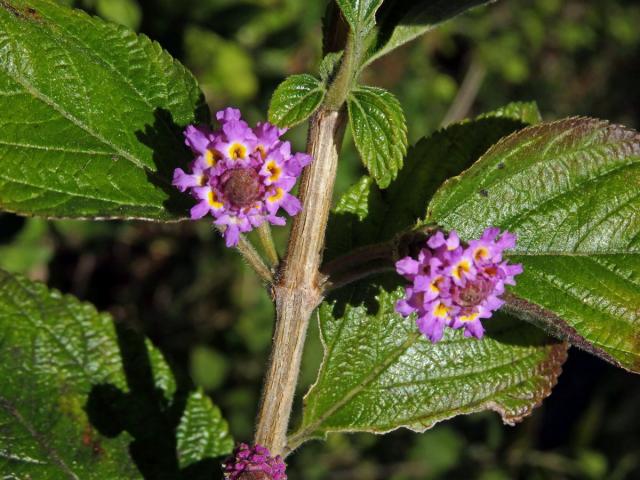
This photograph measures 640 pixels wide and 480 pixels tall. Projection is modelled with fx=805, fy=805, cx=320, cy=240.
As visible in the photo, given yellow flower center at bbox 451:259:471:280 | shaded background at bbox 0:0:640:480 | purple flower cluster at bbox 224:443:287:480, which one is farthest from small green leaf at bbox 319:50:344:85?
shaded background at bbox 0:0:640:480

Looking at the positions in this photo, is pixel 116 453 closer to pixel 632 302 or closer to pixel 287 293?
pixel 287 293

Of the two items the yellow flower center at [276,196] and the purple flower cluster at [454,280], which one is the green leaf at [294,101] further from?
the purple flower cluster at [454,280]

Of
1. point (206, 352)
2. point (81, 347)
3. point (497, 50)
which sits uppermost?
point (497, 50)

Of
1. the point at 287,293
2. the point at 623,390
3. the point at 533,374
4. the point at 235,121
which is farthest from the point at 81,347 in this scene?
the point at 623,390

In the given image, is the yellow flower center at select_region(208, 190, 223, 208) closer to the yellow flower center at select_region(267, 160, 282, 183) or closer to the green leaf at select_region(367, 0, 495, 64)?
the yellow flower center at select_region(267, 160, 282, 183)

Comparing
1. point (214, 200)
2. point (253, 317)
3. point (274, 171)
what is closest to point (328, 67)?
point (274, 171)

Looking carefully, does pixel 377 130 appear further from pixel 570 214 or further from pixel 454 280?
pixel 570 214

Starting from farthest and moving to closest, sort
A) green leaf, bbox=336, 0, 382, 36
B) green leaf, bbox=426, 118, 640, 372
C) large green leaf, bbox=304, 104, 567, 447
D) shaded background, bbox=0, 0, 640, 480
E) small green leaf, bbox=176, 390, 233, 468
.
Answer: shaded background, bbox=0, 0, 640, 480
small green leaf, bbox=176, 390, 233, 468
large green leaf, bbox=304, 104, 567, 447
green leaf, bbox=426, 118, 640, 372
green leaf, bbox=336, 0, 382, 36
